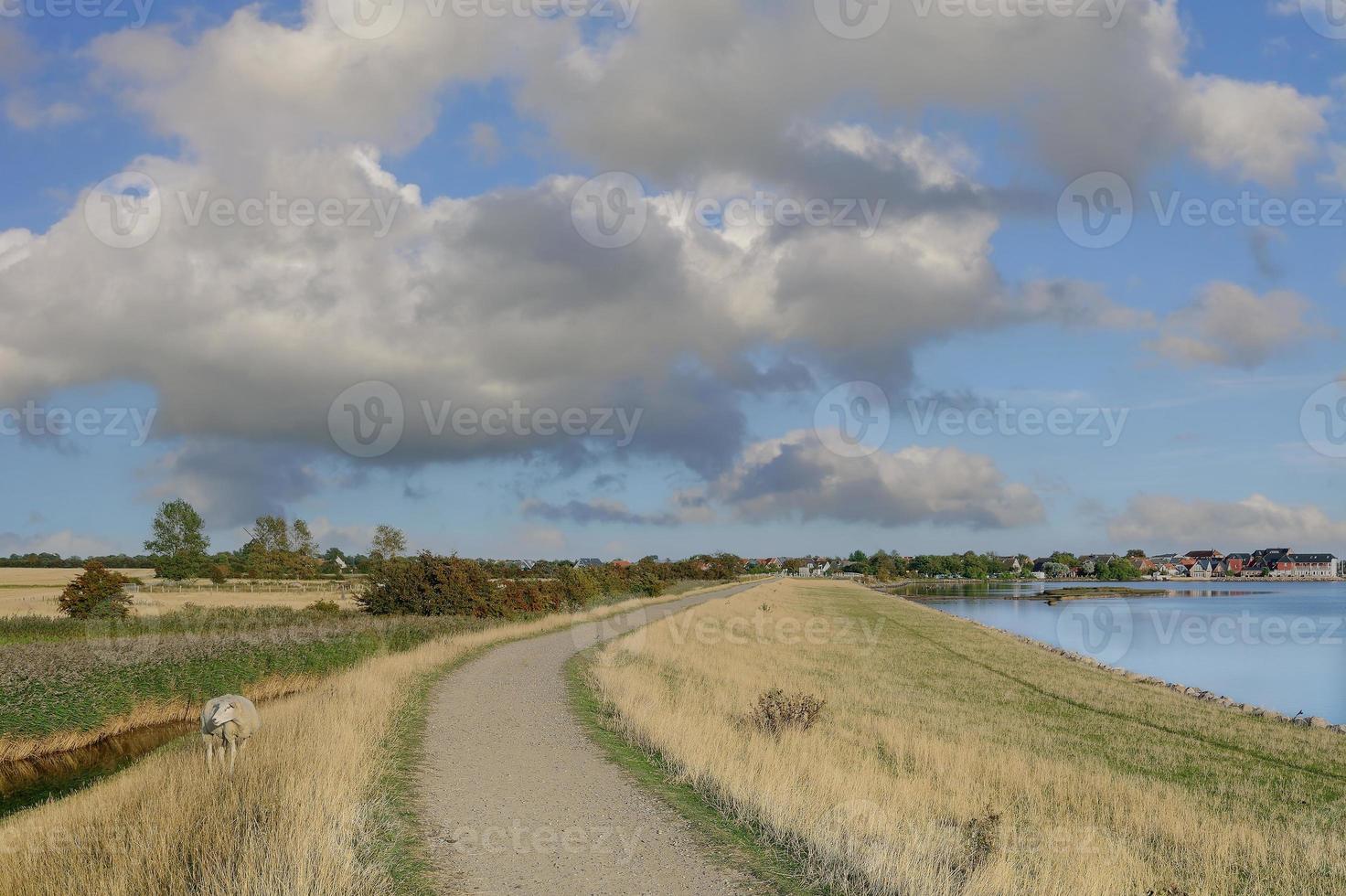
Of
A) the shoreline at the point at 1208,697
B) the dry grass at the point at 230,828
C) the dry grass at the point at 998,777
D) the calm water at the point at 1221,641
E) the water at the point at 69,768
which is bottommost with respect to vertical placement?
the calm water at the point at 1221,641

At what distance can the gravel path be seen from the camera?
Answer: 26.5 ft

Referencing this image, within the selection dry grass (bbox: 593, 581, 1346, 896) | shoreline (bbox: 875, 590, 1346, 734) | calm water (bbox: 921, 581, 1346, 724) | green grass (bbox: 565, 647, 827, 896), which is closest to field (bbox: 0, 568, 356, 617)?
dry grass (bbox: 593, 581, 1346, 896)

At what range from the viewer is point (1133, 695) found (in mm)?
29781

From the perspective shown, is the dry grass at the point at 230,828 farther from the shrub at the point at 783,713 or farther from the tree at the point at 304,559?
the tree at the point at 304,559

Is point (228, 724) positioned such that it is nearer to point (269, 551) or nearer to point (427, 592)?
point (427, 592)

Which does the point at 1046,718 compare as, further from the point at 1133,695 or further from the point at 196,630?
the point at 196,630

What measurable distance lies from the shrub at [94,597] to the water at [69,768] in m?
21.9

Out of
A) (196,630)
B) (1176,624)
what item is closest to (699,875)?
(196,630)

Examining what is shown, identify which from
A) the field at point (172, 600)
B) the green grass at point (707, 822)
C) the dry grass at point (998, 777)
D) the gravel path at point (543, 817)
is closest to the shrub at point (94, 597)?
the field at point (172, 600)

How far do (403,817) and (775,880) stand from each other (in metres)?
4.29

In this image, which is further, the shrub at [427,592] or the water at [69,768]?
the shrub at [427,592]

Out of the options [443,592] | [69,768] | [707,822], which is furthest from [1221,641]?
[69,768]

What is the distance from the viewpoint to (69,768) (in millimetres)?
17609

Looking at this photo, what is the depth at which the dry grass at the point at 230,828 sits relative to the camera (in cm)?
726
